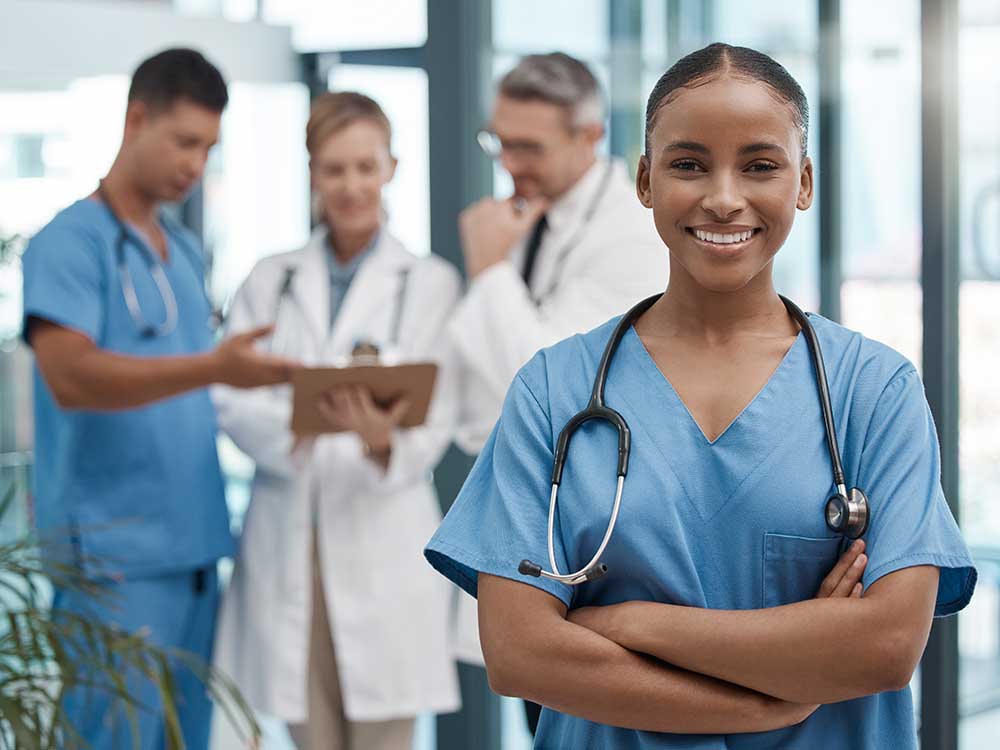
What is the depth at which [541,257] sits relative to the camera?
2.27 meters

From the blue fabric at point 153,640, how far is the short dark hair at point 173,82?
34.4 inches

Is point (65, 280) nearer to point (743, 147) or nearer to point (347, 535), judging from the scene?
point (347, 535)

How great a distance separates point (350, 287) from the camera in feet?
8.28

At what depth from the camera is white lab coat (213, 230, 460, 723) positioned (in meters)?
2.44

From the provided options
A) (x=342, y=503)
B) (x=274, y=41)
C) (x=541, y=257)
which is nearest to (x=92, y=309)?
(x=342, y=503)

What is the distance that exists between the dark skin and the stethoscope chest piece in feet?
0.09

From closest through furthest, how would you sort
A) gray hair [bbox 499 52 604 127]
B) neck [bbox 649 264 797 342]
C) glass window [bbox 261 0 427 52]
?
neck [bbox 649 264 797 342] < gray hair [bbox 499 52 604 127] < glass window [bbox 261 0 427 52]

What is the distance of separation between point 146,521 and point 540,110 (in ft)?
3.32

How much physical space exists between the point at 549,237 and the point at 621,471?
1177 mm

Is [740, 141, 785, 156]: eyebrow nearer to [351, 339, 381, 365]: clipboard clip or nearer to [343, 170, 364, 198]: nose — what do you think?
[351, 339, 381, 365]: clipboard clip

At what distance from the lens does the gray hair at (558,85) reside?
2.16m

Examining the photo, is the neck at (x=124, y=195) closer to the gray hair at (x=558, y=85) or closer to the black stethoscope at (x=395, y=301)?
the black stethoscope at (x=395, y=301)

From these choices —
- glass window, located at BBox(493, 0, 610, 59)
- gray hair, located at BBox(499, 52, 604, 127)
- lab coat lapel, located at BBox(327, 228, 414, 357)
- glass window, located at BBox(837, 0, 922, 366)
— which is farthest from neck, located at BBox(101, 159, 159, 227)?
glass window, located at BBox(837, 0, 922, 366)

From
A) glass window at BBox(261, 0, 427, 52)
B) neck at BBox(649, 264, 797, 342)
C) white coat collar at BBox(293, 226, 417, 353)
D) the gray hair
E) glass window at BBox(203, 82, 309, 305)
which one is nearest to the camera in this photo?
neck at BBox(649, 264, 797, 342)
